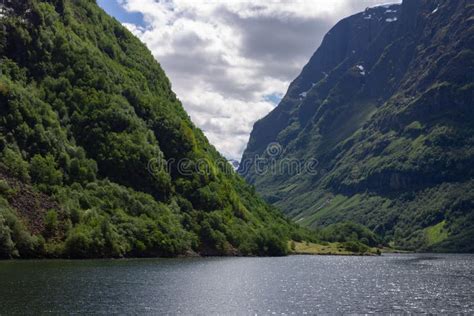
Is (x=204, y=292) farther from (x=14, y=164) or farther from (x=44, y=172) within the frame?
(x=44, y=172)

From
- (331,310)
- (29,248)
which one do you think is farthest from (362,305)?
(29,248)

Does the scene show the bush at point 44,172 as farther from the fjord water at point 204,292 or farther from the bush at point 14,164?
the fjord water at point 204,292

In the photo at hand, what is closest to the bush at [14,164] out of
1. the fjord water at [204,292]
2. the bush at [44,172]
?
the bush at [44,172]

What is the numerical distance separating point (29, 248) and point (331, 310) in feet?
310

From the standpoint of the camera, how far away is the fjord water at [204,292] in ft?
281

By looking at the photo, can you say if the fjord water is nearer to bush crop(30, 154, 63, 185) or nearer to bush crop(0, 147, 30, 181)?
bush crop(0, 147, 30, 181)

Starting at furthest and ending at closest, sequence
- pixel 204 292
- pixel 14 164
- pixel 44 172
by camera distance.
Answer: pixel 44 172, pixel 14 164, pixel 204 292

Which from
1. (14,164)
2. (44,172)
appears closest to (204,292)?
(14,164)

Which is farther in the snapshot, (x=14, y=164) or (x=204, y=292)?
(x=14, y=164)

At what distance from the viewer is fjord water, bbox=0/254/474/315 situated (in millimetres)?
85688

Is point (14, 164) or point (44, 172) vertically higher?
point (14, 164)

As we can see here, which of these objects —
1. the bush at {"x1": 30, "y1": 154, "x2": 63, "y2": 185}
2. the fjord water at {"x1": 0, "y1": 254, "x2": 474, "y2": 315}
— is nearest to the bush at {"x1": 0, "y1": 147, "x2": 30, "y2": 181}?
the bush at {"x1": 30, "y1": 154, "x2": 63, "y2": 185}

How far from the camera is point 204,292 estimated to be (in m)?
108

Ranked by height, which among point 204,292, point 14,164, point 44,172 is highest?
point 14,164
